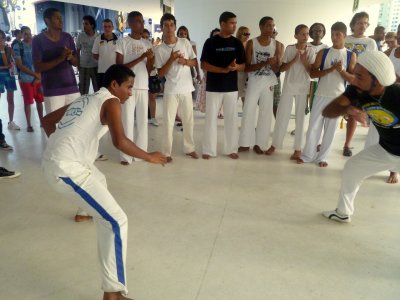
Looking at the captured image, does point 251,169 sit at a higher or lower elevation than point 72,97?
lower

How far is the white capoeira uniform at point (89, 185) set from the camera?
5.34 ft

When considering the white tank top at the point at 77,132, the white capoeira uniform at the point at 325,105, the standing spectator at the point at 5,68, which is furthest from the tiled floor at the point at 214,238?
the standing spectator at the point at 5,68

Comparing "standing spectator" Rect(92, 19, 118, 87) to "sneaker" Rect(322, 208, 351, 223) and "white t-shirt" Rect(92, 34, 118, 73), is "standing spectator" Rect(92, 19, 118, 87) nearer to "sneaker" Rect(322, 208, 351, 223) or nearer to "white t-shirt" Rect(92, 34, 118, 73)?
"white t-shirt" Rect(92, 34, 118, 73)

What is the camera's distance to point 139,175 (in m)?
3.53

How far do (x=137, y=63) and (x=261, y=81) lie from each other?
4.84ft

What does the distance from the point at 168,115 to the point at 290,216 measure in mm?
1876

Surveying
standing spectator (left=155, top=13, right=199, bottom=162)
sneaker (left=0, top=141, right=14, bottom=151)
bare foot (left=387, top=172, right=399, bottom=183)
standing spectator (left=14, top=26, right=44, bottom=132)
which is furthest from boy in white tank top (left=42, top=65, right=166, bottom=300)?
standing spectator (left=14, top=26, right=44, bottom=132)

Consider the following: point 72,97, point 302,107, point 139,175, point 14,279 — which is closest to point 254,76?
point 302,107

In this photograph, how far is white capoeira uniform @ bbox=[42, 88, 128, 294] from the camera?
1628mm

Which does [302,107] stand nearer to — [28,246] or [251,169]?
[251,169]

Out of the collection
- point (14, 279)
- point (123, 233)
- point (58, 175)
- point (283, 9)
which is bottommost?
point (14, 279)

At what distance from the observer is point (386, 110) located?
6.72 feet

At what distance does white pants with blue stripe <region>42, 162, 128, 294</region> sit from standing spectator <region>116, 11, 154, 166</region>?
2.07m

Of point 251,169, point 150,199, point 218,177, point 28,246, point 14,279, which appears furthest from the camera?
point 251,169
